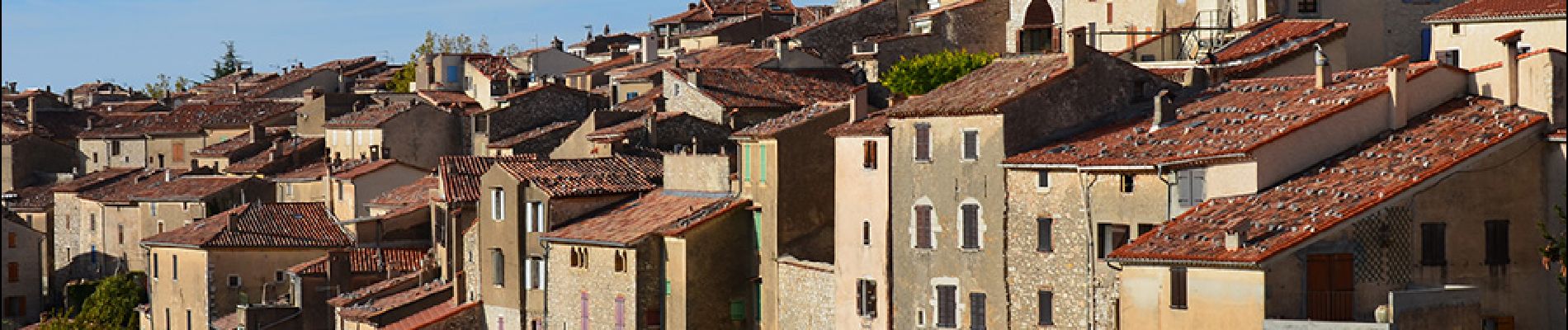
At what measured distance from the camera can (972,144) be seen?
4384 centimetres

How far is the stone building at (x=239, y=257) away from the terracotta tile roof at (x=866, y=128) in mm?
27300

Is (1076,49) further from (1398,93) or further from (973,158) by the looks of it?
(1398,93)

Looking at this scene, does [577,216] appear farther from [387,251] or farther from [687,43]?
[687,43]

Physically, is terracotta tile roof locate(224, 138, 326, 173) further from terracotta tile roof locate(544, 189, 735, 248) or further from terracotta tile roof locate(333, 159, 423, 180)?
terracotta tile roof locate(544, 189, 735, 248)

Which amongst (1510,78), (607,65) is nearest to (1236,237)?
(1510,78)

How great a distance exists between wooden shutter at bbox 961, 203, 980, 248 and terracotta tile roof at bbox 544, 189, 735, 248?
893 centimetres

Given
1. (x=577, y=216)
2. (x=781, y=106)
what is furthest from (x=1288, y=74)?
(x=781, y=106)

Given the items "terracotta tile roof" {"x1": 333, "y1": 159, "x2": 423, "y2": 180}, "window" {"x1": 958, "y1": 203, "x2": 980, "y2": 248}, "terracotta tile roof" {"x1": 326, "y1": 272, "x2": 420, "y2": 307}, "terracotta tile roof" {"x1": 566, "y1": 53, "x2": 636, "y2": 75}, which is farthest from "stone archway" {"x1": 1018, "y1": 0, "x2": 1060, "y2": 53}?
"terracotta tile roof" {"x1": 566, "y1": 53, "x2": 636, "y2": 75}

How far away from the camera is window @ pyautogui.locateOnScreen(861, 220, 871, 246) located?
47469mm

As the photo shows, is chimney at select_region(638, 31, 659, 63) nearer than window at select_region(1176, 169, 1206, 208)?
No

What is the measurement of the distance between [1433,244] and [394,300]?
106 ft

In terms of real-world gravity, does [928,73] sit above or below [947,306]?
above

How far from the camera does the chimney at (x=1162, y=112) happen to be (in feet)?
136

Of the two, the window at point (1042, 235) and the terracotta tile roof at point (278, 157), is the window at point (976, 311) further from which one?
the terracotta tile roof at point (278, 157)
